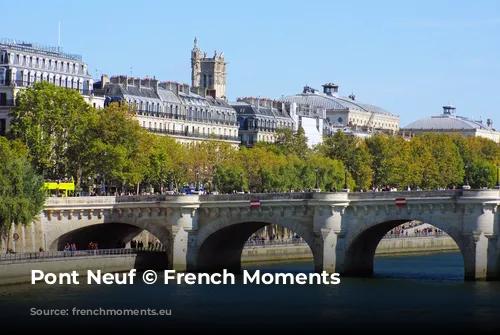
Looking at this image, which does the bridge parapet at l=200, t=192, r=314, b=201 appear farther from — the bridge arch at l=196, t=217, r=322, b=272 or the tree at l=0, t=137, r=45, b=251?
the tree at l=0, t=137, r=45, b=251

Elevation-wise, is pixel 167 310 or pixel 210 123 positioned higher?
pixel 210 123

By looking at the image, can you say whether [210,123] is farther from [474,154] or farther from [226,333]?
[226,333]

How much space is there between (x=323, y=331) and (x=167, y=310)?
1013 centimetres

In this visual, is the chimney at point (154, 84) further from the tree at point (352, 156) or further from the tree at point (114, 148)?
the tree at point (114, 148)

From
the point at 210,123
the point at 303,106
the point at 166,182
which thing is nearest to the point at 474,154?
the point at 303,106

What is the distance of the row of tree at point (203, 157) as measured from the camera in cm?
11862

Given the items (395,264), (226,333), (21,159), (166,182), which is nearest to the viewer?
(226,333)

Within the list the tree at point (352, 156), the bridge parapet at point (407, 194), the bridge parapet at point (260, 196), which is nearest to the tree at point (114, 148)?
the bridge parapet at point (260, 196)

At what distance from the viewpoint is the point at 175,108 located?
155125 mm

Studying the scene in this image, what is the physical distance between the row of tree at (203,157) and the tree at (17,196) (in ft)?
54.1

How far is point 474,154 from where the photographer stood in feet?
620

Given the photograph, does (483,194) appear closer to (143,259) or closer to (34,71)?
(143,259)

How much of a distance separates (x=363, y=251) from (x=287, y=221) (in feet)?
17.2

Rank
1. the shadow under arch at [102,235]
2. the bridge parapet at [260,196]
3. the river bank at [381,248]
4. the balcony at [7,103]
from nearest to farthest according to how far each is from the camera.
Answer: the bridge parapet at [260,196], the shadow under arch at [102,235], the river bank at [381,248], the balcony at [7,103]
